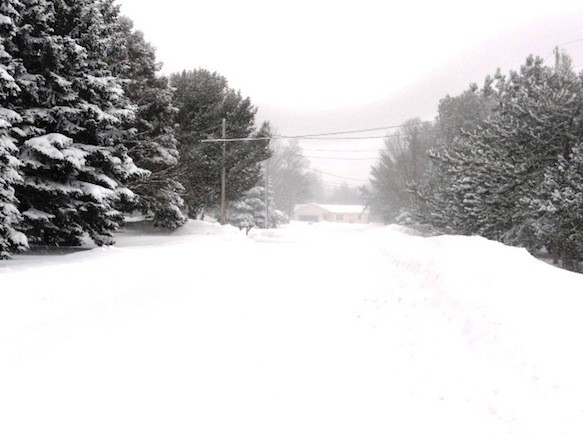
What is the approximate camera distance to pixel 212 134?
3200 centimetres

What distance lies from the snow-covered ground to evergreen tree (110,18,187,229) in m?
11.0

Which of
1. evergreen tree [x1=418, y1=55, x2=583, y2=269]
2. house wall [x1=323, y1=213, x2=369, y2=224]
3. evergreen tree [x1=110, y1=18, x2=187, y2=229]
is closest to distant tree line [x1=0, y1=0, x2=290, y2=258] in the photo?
evergreen tree [x1=110, y1=18, x2=187, y2=229]

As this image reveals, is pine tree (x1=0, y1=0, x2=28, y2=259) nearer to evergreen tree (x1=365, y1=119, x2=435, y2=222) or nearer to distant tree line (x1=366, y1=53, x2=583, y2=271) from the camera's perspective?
distant tree line (x1=366, y1=53, x2=583, y2=271)

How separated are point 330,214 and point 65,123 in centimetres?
11222

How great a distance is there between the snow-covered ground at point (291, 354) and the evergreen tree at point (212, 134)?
1881cm

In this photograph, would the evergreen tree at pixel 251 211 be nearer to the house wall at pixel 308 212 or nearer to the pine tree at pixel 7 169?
the pine tree at pixel 7 169

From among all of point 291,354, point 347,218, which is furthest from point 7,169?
point 347,218

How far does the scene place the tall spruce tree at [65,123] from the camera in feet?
42.4

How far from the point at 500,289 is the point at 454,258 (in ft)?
10.3

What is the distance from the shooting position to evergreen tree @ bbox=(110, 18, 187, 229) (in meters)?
21.6

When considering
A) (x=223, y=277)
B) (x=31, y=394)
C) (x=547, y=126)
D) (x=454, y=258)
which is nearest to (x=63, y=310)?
(x=31, y=394)

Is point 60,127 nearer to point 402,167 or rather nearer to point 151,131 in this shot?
point 151,131

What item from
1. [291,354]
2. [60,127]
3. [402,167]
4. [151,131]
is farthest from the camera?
[402,167]

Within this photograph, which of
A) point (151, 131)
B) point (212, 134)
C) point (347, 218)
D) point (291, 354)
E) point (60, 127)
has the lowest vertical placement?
point (347, 218)
